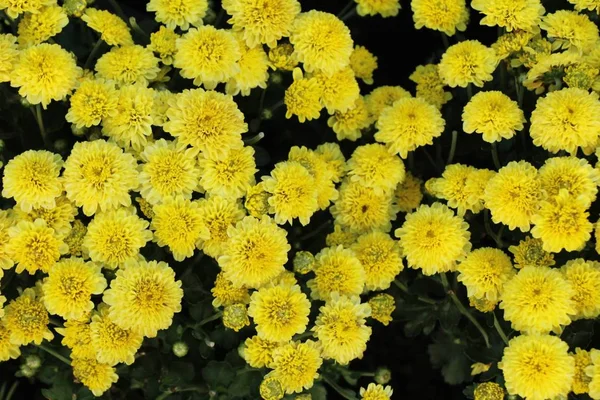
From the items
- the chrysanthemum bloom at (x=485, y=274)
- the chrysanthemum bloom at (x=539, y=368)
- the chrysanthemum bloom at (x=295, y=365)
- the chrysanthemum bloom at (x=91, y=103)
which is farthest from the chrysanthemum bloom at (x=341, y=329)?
the chrysanthemum bloom at (x=91, y=103)

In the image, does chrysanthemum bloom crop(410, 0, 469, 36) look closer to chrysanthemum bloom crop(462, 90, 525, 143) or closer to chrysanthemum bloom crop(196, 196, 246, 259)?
chrysanthemum bloom crop(462, 90, 525, 143)

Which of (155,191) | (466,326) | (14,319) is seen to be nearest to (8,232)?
(14,319)

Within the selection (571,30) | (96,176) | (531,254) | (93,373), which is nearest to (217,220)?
(96,176)

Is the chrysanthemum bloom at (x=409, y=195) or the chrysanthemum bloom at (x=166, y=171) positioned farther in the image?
the chrysanthemum bloom at (x=409, y=195)

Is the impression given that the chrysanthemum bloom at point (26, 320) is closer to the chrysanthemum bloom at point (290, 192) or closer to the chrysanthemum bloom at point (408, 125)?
the chrysanthemum bloom at point (290, 192)

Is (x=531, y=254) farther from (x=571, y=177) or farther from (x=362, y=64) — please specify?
(x=362, y=64)

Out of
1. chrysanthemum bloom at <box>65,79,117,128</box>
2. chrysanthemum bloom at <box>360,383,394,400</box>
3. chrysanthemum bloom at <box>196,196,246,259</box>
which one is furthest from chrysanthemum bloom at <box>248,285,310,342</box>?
chrysanthemum bloom at <box>65,79,117,128</box>
